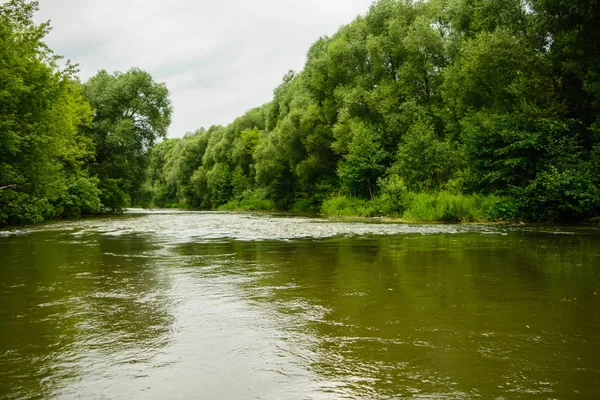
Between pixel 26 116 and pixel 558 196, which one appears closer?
pixel 558 196

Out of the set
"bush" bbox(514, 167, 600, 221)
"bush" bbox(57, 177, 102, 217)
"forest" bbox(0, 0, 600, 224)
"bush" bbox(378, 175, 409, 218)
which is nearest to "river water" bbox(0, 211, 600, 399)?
"bush" bbox(514, 167, 600, 221)

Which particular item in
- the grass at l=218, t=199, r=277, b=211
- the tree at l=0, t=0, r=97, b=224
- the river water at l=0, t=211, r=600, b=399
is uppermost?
the tree at l=0, t=0, r=97, b=224

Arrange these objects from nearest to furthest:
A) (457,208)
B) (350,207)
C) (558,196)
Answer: (558,196) → (457,208) → (350,207)

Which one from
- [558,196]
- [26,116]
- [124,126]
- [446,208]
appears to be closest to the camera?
[558,196]

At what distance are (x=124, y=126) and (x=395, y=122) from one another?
25.4 m

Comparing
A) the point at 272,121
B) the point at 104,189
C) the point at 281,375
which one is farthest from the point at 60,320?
the point at 272,121

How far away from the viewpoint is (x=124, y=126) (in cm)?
4216

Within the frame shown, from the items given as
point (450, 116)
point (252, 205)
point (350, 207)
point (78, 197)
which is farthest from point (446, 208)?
point (252, 205)

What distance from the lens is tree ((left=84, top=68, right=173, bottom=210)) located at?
4244 centimetres

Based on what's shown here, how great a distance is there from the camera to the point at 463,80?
28938 millimetres

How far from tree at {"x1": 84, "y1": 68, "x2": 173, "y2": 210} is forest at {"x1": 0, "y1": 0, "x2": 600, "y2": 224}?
5.8 inches

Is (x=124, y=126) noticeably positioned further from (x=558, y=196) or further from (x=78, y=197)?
(x=558, y=196)

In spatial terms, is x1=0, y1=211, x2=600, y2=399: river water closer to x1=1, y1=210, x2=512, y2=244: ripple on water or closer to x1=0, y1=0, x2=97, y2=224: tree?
x1=1, y1=210, x2=512, y2=244: ripple on water

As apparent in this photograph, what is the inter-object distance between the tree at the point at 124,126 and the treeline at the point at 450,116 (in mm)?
3845
